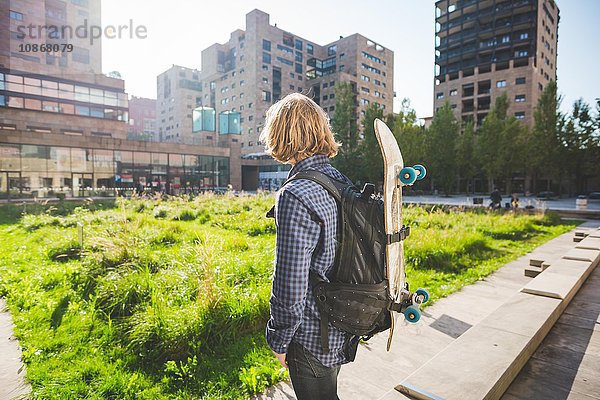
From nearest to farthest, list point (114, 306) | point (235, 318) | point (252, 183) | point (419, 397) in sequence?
point (419, 397) < point (235, 318) < point (114, 306) < point (252, 183)

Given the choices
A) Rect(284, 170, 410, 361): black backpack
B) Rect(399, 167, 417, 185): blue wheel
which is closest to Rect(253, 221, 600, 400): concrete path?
Rect(284, 170, 410, 361): black backpack

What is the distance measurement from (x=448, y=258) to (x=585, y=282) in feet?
8.88

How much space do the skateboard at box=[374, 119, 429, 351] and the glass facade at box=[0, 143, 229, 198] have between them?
3407 cm

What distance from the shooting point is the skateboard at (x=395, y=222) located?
171cm

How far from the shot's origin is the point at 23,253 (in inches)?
320

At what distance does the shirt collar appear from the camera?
176 cm

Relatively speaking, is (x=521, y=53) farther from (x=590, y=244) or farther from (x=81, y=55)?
(x=81, y=55)

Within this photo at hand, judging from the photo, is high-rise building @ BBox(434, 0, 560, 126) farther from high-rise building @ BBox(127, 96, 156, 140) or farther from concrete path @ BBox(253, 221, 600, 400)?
high-rise building @ BBox(127, 96, 156, 140)

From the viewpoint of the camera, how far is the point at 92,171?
34594 millimetres

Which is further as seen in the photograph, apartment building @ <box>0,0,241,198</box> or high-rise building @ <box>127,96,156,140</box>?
high-rise building @ <box>127,96,156,140</box>

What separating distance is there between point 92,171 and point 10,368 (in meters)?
36.9

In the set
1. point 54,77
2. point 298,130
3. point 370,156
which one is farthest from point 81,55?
point 298,130

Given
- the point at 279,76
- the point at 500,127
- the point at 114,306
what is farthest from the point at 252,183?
the point at 114,306

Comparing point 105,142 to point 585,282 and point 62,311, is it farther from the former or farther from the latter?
point 585,282
